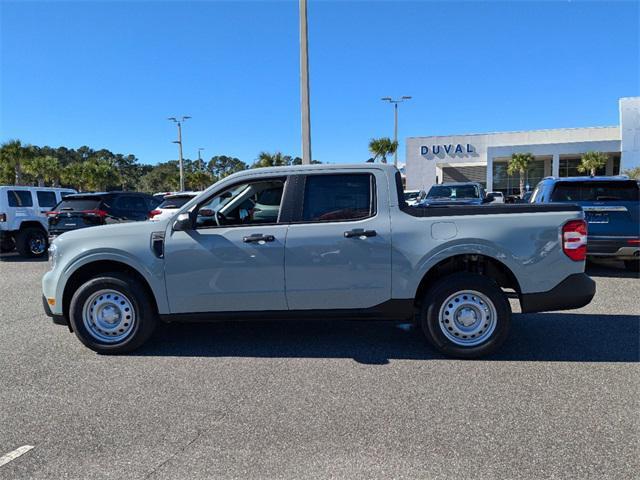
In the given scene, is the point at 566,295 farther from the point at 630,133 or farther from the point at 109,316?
the point at 630,133

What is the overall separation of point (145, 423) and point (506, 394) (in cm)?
276

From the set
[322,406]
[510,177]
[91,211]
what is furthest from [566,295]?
[510,177]

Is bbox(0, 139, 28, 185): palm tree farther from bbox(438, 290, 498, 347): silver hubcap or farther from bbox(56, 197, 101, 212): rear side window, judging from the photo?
bbox(438, 290, 498, 347): silver hubcap

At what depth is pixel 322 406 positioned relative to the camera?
11.6ft

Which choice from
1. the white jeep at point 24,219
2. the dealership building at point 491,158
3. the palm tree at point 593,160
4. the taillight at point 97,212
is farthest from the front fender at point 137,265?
the palm tree at point 593,160

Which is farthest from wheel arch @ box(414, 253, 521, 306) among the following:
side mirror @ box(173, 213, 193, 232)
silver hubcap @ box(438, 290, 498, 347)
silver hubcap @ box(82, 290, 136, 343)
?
silver hubcap @ box(82, 290, 136, 343)

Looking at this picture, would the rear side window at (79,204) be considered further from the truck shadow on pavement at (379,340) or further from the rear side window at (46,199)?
the truck shadow on pavement at (379,340)

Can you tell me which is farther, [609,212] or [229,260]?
[609,212]

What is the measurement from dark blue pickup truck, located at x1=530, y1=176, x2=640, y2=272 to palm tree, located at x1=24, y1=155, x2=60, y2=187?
53613mm

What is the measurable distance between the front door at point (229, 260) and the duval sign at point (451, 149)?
143ft

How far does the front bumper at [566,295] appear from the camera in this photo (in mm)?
4289

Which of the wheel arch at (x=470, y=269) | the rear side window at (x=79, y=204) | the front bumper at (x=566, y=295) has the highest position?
the rear side window at (x=79, y=204)

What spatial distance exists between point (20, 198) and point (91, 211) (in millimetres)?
2916

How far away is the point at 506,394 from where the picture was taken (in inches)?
144
